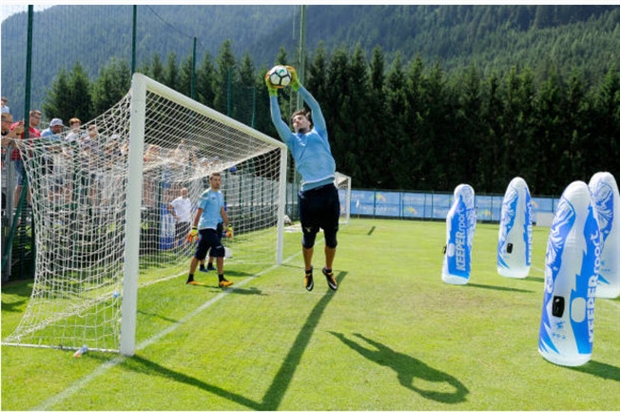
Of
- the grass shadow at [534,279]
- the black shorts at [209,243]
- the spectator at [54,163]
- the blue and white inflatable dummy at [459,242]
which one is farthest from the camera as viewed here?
the grass shadow at [534,279]

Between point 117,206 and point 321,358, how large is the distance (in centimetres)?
432

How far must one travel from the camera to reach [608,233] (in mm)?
9844

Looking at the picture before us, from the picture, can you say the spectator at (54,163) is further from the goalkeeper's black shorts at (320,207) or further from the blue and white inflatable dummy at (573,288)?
the blue and white inflatable dummy at (573,288)

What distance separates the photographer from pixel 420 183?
46.7m

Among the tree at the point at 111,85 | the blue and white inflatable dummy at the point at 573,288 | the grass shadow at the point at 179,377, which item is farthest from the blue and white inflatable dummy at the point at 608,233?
the tree at the point at 111,85

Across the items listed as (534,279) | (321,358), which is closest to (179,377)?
(321,358)

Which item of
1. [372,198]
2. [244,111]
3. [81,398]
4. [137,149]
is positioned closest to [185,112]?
[137,149]

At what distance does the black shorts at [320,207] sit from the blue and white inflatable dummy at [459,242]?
11.3 feet

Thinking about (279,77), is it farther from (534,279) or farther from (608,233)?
(534,279)

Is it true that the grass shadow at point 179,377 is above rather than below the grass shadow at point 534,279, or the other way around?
below

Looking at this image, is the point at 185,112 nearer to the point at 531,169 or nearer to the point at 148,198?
the point at 148,198

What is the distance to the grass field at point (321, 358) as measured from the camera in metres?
4.24

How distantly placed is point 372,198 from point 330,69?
1506 centimetres

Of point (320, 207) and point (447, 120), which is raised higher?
point (447, 120)
